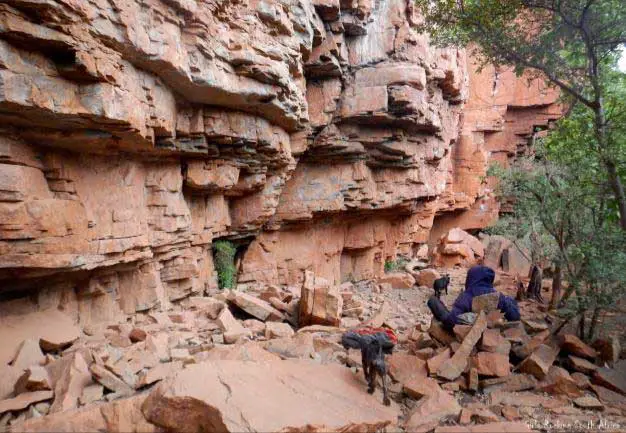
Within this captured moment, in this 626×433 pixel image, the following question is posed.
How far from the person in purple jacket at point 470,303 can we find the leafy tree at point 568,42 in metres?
2.12

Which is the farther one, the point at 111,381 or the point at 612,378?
the point at 612,378

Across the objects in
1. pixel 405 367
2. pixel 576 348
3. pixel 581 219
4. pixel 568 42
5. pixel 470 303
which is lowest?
pixel 405 367

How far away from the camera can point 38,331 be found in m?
6.33

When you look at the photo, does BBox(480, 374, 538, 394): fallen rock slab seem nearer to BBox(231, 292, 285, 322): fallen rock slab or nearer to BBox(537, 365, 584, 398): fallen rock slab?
BBox(537, 365, 584, 398): fallen rock slab

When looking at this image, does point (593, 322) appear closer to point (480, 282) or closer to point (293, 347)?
point (480, 282)

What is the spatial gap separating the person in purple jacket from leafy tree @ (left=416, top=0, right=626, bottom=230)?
212 centimetres

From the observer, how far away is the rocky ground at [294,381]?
Result: 12.6 ft

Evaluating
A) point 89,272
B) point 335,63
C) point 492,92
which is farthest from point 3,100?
point 492,92

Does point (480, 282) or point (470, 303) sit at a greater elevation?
point (480, 282)

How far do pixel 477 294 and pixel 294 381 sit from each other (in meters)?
3.45

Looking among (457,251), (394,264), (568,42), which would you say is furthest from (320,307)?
(457,251)

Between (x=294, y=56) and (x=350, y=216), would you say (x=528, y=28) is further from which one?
(x=350, y=216)

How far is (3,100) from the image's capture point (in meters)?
4.70

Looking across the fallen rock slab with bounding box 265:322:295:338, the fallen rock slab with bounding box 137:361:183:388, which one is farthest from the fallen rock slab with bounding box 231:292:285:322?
the fallen rock slab with bounding box 137:361:183:388
